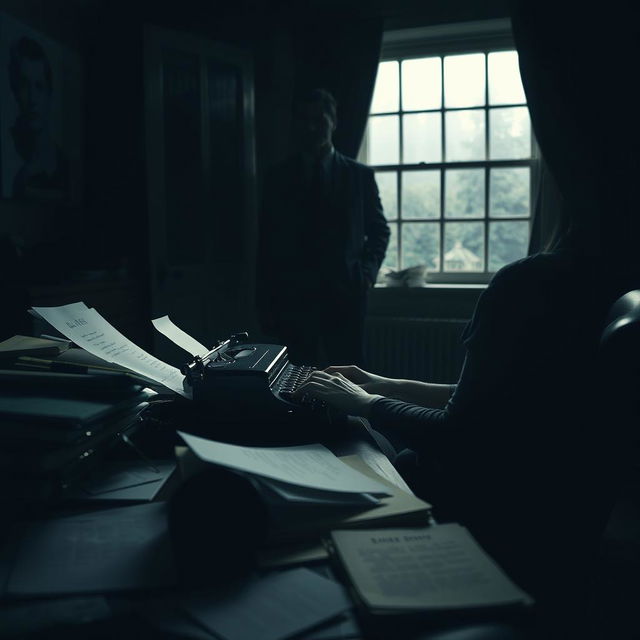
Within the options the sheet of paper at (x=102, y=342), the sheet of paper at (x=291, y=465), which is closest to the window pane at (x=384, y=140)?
the sheet of paper at (x=102, y=342)

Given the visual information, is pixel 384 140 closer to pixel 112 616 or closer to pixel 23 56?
pixel 23 56

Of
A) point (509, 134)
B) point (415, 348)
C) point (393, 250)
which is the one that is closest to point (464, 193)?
point (509, 134)

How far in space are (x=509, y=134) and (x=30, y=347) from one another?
11.6ft

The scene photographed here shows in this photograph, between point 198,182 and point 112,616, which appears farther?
point 198,182

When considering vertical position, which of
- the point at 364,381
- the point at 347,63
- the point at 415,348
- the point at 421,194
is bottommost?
the point at 415,348

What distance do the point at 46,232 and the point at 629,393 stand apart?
11.3 ft

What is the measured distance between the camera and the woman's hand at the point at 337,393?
4.06 feet

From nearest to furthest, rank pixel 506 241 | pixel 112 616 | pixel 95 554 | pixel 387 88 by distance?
pixel 112 616
pixel 95 554
pixel 506 241
pixel 387 88

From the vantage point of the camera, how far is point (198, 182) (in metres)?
3.89

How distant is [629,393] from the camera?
0.90 metres

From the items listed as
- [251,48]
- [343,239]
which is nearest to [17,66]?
[251,48]

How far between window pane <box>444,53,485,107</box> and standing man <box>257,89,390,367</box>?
94 centimetres

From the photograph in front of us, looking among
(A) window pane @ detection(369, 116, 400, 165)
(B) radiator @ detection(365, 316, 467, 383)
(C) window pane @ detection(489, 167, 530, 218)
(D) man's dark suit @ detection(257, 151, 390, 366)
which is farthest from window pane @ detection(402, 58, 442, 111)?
(B) radiator @ detection(365, 316, 467, 383)

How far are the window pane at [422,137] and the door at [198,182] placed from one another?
1004mm
